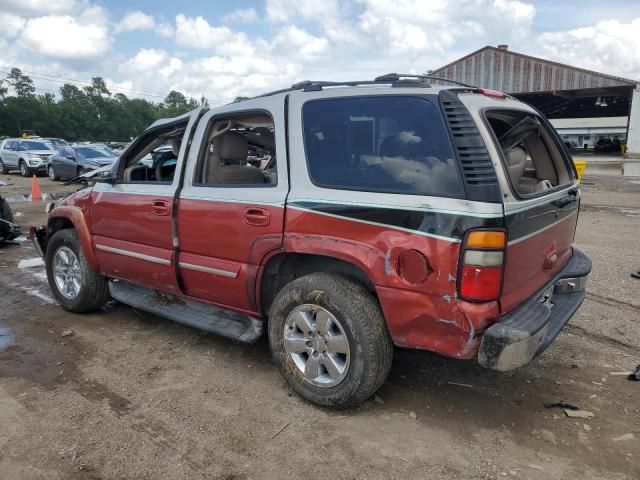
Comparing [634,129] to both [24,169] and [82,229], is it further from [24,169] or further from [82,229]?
[82,229]

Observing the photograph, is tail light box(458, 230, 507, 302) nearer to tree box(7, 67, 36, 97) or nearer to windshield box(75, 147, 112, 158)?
windshield box(75, 147, 112, 158)

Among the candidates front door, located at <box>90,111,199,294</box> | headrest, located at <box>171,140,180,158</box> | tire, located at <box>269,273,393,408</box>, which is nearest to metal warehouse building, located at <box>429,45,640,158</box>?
headrest, located at <box>171,140,180,158</box>

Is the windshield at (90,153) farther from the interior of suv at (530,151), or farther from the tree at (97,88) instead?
the tree at (97,88)

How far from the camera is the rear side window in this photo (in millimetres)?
2752

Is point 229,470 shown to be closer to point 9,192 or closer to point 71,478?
point 71,478

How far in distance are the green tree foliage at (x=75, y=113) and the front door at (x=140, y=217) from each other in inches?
2240

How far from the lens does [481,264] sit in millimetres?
2600

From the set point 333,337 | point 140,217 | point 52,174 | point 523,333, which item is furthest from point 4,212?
point 52,174

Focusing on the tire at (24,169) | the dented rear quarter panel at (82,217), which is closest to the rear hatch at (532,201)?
the dented rear quarter panel at (82,217)

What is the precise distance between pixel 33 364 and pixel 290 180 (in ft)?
8.22

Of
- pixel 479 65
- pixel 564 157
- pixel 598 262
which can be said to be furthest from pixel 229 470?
pixel 479 65

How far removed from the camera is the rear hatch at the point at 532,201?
2746mm

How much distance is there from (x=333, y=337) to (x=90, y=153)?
60.8 ft

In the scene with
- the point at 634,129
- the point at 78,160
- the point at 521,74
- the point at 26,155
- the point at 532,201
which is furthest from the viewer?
the point at 634,129
